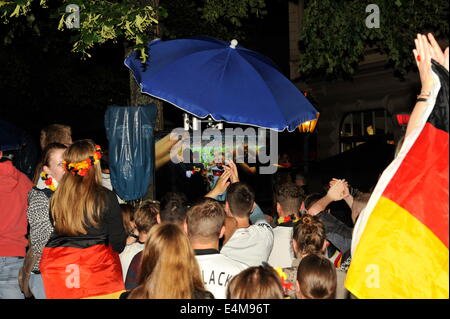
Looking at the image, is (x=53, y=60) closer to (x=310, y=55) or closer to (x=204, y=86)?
(x=310, y=55)

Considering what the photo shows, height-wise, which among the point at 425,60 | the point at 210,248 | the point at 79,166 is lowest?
the point at 210,248

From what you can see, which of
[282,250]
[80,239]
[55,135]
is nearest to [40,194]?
[80,239]

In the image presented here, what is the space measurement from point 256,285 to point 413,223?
0.97 meters

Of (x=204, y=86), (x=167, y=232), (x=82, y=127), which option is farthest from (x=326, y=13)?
(x=82, y=127)

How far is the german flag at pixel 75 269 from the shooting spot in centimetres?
470

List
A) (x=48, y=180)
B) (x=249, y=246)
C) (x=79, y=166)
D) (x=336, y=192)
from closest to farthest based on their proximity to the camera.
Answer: (x=79, y=166)
(x=249, y=246)
(x=48, y=180)
(x=336, y=192)

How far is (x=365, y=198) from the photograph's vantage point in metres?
5.55

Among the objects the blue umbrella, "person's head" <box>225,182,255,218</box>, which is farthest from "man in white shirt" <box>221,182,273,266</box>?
the blue umbrella

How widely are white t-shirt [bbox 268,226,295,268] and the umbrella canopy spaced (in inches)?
150

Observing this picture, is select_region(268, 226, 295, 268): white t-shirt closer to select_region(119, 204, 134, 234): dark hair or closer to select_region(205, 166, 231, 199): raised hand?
select_region(205, 166, 231, 199): raised hand

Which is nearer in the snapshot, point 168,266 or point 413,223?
point 413,223

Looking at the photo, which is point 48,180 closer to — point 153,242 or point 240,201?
point 240,201

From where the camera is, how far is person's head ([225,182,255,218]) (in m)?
5.34

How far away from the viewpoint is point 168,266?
3.50m
